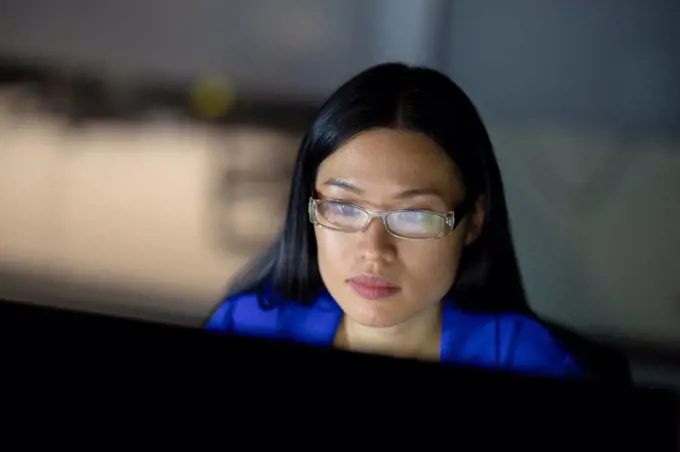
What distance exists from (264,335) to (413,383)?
A: 0.79 feet

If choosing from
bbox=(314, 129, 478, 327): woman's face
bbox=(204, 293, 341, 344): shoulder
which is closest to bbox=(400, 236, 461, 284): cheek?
bbox=(314, 129, 478, 327): woman's face

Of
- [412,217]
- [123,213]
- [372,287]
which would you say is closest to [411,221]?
[412,217]

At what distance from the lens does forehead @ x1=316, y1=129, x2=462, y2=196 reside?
1022 millimetres

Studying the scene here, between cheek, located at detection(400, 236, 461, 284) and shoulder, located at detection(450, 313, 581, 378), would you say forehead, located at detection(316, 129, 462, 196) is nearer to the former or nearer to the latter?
cheek, located at detection(400, 236, 461, 284)

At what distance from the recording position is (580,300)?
3.40ft

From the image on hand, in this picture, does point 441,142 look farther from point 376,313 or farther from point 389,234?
point 376,313

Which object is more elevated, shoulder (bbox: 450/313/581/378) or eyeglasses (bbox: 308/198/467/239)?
eyeglasses (bbox: 308/198/467/239)

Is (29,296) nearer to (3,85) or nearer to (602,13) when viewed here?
(3,85)

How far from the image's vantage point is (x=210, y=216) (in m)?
1.16

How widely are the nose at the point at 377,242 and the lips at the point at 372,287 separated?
1.2 inches

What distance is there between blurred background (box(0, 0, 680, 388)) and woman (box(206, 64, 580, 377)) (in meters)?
0.03

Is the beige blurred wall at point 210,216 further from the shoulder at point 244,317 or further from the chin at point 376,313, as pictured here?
the chin at point 376,313

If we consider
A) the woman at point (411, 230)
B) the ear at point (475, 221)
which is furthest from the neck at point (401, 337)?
the ear at point (475, 221)

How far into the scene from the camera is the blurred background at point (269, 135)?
3.30 ft
